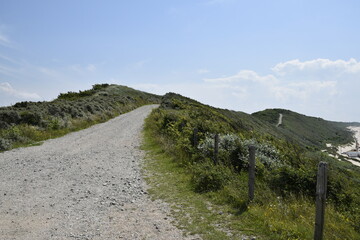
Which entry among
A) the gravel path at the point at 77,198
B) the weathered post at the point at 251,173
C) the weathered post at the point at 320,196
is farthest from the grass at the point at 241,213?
the gravel path at the point at 77,198

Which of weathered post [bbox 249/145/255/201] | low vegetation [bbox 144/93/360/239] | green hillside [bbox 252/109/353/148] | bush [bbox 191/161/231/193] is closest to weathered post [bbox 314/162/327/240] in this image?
low vegetation [bbox 144/93/360/239]

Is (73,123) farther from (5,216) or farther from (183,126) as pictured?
(5,216)

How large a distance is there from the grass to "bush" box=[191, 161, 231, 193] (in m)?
0.22

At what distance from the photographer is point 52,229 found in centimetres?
621

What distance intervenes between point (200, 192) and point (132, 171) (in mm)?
4016

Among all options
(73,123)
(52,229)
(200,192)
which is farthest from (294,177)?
(73,123)

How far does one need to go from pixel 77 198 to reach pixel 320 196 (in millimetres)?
6592

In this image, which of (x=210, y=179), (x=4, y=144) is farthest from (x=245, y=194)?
(x=4, y=144)

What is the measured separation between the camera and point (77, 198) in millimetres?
8344

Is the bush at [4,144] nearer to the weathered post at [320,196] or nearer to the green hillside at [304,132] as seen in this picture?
the weathered post at [320,196]

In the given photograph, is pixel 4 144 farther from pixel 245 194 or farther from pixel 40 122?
pixel 245 194

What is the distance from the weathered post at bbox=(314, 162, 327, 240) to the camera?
16.4 feet

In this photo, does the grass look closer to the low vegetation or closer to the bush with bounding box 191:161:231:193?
the low vegetation

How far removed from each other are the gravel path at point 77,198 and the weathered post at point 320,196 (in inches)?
103
